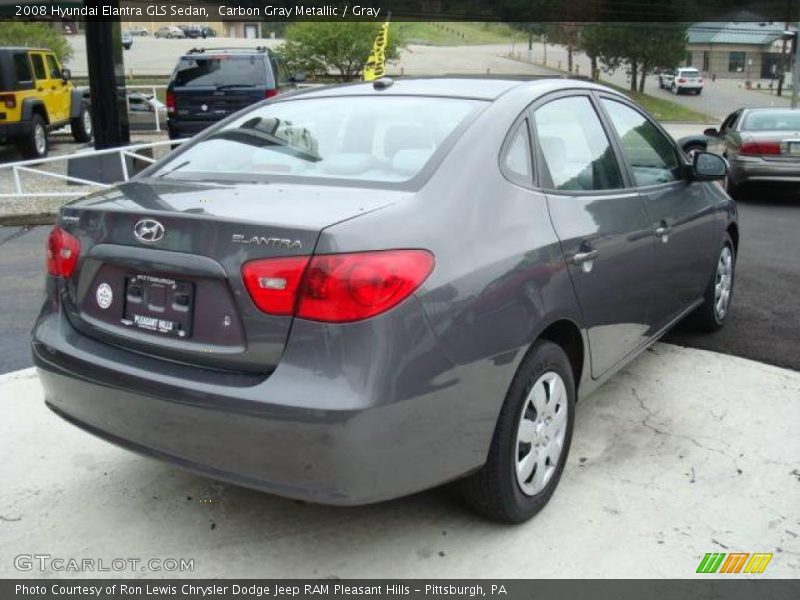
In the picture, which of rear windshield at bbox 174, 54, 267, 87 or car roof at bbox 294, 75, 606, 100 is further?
rear windshield at bbox 174, 54, 267, 87

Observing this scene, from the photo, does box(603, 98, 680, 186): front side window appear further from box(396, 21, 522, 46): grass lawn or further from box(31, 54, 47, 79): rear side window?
box(396, 21, 522, 46): grass lawn

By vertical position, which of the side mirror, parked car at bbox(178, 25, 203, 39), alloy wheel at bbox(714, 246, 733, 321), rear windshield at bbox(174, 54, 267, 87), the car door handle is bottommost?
alloy wheel at bbox(714, 246, 733, 321)

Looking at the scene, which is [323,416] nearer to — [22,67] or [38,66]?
[22,67]

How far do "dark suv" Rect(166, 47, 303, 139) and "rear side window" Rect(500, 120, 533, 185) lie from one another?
1123 centimetres

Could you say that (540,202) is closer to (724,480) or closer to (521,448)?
(521,448)

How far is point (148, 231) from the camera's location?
2.56 m

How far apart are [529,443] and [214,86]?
12.2 m

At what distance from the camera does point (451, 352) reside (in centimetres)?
244

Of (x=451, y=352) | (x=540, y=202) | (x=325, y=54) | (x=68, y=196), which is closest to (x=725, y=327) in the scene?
(x=540, y=202)

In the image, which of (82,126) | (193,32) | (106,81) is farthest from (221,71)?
(193,32)

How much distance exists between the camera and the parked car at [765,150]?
36.0 ft

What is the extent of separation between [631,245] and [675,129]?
96.9ft

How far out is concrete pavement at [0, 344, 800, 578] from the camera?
109 inches

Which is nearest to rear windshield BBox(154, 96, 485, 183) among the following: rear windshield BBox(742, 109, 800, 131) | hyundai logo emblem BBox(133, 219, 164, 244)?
hyundai logo emblem BBox(133, 219, 164, 244)
